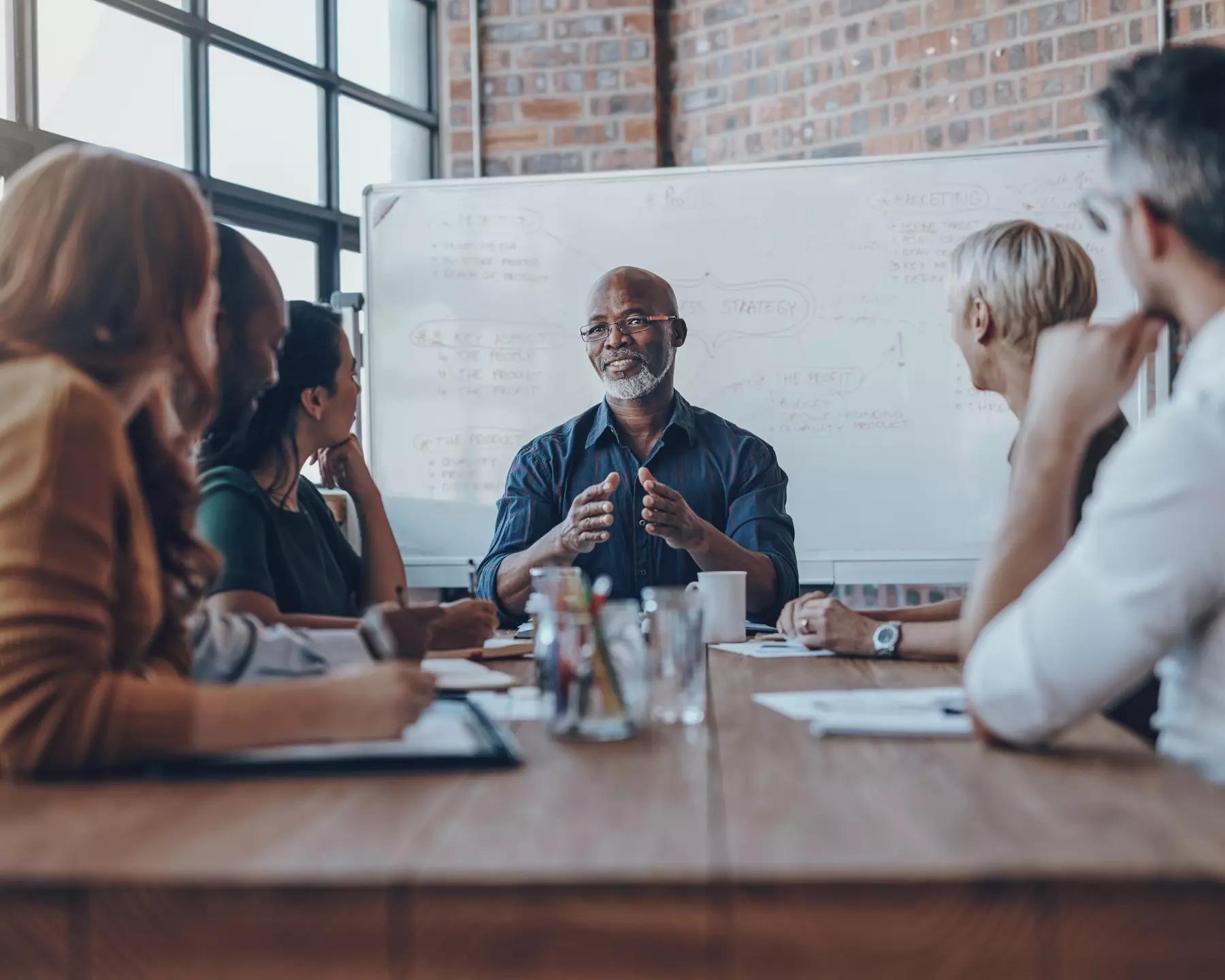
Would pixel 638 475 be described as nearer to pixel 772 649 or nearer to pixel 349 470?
pixel 349 470

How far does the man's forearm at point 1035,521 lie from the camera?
1.22 m

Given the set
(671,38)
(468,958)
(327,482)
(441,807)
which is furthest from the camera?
(671,38)

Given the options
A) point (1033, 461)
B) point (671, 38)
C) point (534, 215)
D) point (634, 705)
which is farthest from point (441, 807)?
point (671, 38)

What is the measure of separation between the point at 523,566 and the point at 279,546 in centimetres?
67

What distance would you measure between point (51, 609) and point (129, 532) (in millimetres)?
116

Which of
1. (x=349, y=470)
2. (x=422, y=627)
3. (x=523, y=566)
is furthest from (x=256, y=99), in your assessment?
(x=422, y=627)

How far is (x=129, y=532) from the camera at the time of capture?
40.4 inches

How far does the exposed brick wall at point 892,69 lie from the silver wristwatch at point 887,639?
2.44 metres

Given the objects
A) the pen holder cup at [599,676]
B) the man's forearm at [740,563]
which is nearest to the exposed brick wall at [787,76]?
the man's forearm at [740,563]

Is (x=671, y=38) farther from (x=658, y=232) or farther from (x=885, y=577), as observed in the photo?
(x=885, y=577)

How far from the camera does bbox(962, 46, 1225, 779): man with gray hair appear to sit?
3.09ft

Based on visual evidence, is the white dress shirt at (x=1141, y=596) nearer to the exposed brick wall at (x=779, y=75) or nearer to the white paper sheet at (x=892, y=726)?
the white paper sheet at (x=892, y=726)

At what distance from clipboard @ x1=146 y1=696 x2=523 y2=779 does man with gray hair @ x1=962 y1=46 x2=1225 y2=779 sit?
0.43 metres

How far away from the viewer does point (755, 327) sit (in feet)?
12.0
